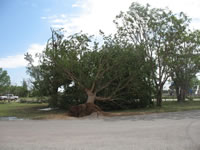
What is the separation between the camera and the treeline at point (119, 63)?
22.6 m

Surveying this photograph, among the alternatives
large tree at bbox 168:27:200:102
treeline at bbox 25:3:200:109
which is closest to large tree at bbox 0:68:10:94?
treeline at bbox 25:3:200:109

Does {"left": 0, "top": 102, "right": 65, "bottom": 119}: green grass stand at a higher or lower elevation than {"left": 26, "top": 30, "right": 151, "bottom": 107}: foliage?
lower

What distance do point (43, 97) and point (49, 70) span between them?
17.3ft

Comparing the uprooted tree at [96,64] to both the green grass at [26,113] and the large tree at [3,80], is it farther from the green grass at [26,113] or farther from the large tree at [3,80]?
the large tree at [3,80]

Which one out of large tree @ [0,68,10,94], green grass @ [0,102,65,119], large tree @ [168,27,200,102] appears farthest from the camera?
large tree @ [0,68,10,94]

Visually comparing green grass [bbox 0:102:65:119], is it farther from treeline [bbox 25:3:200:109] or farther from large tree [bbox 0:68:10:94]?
large tree [bbox 0:68:10:94]

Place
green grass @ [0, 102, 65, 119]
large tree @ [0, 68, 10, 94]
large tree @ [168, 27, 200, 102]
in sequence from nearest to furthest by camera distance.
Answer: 1. green grass @ [0, 102, 65, 119]
2. large tree @ [168, 27, 200, 102]
3. large tree @ [0, 68, 10, 94]

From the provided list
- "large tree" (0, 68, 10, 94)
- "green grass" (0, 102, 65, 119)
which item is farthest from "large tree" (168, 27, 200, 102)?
"large tree" (0, 68, 10, 94)

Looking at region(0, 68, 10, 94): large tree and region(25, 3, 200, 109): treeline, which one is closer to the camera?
region(25, 3, 200, 109): treeline

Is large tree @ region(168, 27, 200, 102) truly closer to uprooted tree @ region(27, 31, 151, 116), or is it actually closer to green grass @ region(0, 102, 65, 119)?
uprooted tree @ region(27, 31, 151, 116)

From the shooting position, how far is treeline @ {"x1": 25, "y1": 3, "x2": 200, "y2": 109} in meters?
22.6

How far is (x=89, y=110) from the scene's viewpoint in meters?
20.8

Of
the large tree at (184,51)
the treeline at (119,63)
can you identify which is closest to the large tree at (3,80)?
the treeline at (119,63)

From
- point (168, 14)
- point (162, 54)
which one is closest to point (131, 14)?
point (168, 14)
